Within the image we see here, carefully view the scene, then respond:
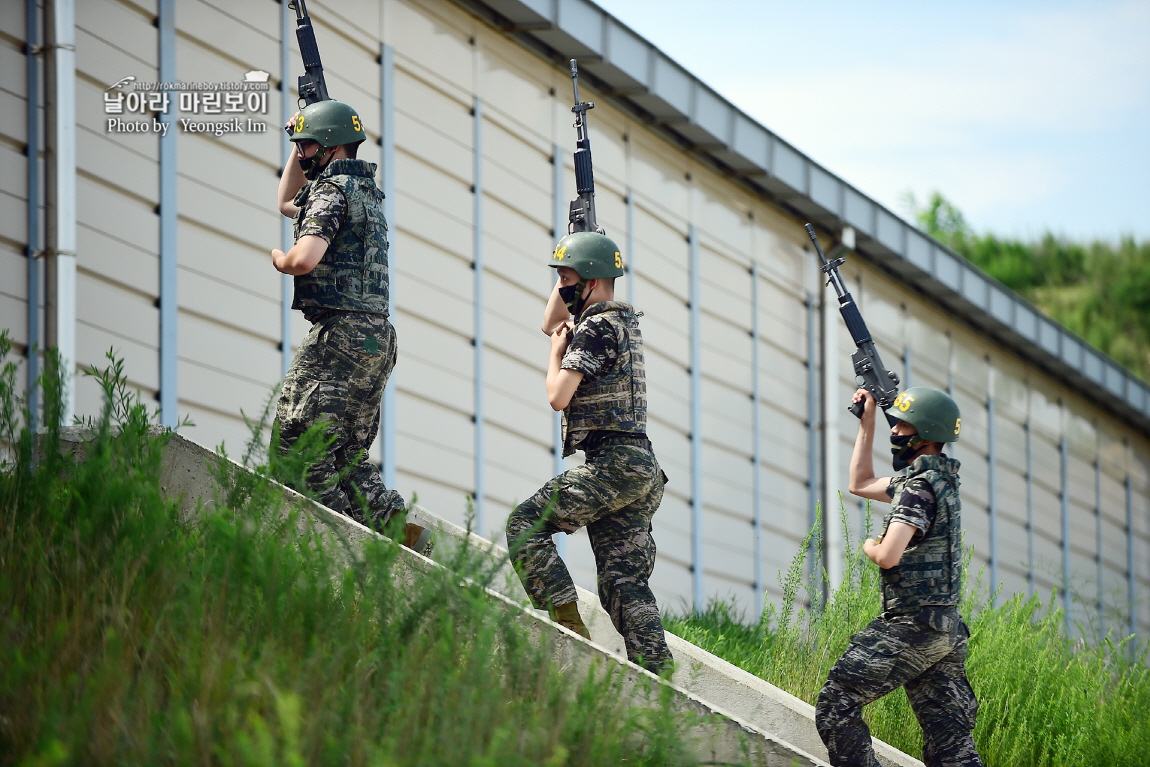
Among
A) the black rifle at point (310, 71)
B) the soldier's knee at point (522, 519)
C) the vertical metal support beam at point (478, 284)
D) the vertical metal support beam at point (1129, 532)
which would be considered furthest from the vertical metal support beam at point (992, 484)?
the soldier's knee at point (522, 519)

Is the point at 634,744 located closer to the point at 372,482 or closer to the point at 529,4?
the point at 372,482

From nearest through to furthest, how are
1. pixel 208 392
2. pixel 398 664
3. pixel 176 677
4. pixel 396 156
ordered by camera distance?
pixel 176 677 → pixel 398 664 → pixel 208 392 → pixel 396 156

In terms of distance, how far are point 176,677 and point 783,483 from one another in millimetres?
11466

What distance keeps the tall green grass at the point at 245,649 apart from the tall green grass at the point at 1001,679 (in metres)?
2.23

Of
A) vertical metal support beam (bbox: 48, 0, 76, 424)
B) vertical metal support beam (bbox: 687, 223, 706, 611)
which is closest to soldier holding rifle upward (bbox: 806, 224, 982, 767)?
vertical metal support beam (bbox: 48, 0, 76, 424)

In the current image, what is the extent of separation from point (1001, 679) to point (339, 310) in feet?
12.0

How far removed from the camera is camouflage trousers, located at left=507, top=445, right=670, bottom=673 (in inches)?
205

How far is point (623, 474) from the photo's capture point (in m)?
5.38

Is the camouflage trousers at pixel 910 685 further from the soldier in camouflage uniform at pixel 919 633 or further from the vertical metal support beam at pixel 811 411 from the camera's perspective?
the vertical metal support beam at pixel 811 411

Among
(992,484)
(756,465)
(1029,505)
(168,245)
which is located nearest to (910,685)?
(168,245)

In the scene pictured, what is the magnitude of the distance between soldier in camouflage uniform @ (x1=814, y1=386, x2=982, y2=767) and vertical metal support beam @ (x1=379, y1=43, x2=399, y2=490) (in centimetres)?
498

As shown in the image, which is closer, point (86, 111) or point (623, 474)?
point (623, 474)

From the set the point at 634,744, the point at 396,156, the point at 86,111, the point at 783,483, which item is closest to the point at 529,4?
the point at 396,156

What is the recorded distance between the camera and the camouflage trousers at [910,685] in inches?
199
